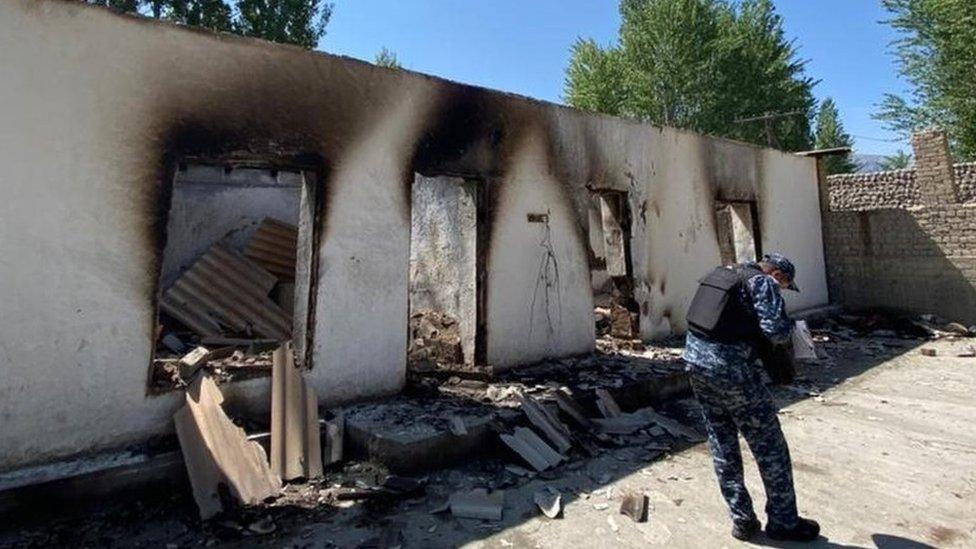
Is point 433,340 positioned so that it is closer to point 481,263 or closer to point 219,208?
point 481,263

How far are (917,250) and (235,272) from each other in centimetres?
1208

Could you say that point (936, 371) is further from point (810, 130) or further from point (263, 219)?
point (810, 130)

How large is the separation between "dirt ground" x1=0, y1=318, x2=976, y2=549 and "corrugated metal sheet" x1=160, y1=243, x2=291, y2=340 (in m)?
3.87

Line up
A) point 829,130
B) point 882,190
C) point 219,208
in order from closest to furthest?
1. point 219,208
2. point 882,190
3. point 829,130

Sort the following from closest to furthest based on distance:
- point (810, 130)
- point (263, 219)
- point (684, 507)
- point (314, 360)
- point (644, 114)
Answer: point (684, 507), point (314, 360), point (263, 219), point (644, 114), point (810, 130)

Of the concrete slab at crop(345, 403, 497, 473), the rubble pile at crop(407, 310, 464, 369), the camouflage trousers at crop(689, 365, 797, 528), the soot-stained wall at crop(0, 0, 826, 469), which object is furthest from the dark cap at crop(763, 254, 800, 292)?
the rubble pile at crop(407, 310, 464, 369)

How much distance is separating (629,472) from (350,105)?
12.9ft

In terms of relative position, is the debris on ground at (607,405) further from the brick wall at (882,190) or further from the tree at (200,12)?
the tree at (200,12)

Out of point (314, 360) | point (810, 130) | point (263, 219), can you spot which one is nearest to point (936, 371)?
point (314, 360)

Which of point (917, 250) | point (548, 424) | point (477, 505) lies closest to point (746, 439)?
point (477, 505)

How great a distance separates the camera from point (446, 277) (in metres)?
7.18

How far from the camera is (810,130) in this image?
106ft

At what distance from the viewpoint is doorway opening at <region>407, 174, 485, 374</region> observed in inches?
245

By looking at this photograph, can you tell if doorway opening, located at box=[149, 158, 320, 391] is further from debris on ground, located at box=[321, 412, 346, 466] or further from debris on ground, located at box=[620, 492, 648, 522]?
debris on ground, located at box=[620, 492, 648, 522]
